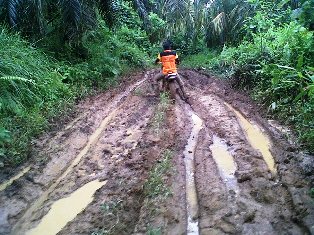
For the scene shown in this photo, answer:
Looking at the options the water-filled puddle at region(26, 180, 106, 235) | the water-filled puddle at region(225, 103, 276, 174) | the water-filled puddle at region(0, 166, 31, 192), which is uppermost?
the water-filled puddle at region(0, 166, 31, 192)

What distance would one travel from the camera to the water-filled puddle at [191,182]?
3864 mm

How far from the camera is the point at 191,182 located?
477 centimetres

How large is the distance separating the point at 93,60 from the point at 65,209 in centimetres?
676

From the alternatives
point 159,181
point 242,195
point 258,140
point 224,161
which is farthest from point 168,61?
point 242,195

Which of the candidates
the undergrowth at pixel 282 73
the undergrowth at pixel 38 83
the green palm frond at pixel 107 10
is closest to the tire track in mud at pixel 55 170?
the undergrowth at pixel 38 83

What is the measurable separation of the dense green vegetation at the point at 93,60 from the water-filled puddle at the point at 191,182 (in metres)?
1.72

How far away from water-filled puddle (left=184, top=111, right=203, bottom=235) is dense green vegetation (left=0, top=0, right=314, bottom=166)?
1.72 metres

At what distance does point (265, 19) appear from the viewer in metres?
11.3

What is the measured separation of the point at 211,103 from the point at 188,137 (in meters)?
2.21

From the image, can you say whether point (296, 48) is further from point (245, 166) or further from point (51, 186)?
point (51, 186)

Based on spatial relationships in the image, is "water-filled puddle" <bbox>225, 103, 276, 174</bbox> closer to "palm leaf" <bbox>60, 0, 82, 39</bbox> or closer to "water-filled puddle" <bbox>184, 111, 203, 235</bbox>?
"water-filled puddle" <bbox>184, 111, 203, 235</bbox>

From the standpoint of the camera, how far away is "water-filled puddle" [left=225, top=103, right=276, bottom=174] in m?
5.23

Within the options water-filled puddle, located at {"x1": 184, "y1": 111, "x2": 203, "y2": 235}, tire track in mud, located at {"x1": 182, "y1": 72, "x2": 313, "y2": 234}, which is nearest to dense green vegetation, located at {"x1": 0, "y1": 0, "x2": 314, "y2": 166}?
tire track in mud, located at {"x1": 182, "y1": 72, "x2": 313, "y2": 234}

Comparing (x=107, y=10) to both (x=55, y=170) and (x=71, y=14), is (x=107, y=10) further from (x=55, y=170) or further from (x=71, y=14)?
(x=55, y=170)
